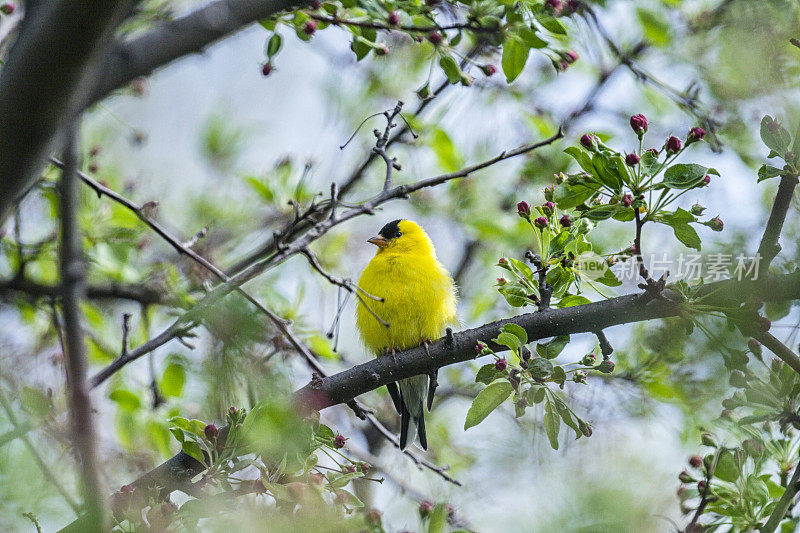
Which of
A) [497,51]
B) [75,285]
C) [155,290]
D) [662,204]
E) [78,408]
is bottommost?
[78,408]

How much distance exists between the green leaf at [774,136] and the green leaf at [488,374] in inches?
50.8

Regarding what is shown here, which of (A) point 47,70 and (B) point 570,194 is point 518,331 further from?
(A) point 47,70

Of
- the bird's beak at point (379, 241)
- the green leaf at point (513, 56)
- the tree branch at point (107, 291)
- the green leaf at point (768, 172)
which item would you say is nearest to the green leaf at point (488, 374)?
the green leaf at point (768, 172)

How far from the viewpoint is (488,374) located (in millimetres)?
3031

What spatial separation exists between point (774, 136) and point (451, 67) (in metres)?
1.51

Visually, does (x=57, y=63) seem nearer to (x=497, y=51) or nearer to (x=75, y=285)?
(x=75, y=285)

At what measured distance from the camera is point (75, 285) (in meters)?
1.39

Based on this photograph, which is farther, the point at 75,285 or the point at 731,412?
the point at 731,412

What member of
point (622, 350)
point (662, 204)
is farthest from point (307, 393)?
point (622, 350)

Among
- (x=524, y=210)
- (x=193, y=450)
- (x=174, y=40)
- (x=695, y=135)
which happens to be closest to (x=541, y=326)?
(x=524, y=210)

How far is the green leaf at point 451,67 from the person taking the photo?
3704mm

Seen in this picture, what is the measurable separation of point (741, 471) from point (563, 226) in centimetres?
124

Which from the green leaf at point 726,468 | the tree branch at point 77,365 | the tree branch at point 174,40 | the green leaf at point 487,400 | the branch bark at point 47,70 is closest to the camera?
the tree branch at point 77,365

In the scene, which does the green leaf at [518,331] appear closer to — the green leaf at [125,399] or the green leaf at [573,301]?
the green leaf at [573,301]
